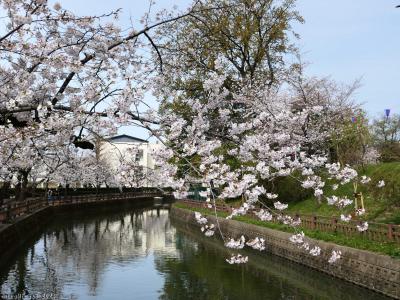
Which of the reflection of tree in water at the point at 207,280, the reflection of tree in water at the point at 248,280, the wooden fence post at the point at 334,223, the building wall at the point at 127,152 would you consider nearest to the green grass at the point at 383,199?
the wooden fence post at the point at 334,223

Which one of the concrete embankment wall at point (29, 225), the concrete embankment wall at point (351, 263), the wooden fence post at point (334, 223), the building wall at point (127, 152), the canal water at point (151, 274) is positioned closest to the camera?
the building wall at point (127, 152)

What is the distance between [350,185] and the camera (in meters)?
27.3

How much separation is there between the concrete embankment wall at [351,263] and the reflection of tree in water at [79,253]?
571 centimetres

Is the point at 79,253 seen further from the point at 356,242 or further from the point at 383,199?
the point at 383,199

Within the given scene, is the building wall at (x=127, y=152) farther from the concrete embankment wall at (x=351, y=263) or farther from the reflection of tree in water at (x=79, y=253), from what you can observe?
the concrete embankment wall at (x=351, y=263)

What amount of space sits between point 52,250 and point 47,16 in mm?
18635

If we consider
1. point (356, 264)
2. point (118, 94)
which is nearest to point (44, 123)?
point (118, 94)

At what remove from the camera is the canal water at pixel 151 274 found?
14570 mm

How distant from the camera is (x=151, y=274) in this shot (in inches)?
700

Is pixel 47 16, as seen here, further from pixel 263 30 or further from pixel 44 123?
pixel 263 30

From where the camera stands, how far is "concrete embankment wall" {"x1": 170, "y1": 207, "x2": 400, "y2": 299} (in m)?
12.6

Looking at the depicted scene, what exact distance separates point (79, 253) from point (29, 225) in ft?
22.8

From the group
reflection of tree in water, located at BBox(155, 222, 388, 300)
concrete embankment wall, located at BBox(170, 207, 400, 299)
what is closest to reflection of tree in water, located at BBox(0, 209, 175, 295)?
reflection of tree in water, located at BBox(155, 222, 388, 300)

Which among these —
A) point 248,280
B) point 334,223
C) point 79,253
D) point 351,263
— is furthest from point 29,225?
point 351,263
